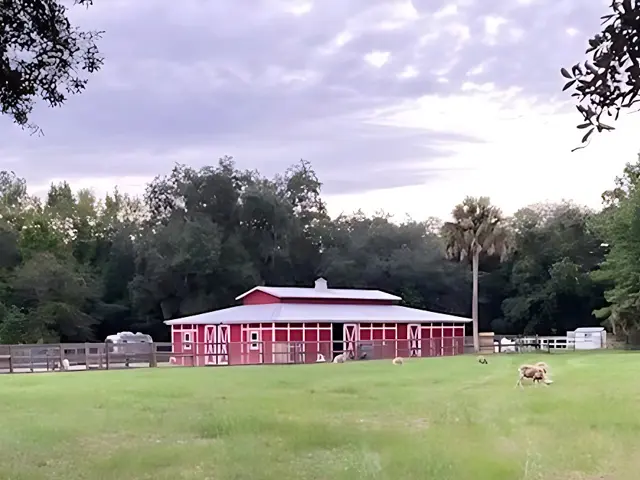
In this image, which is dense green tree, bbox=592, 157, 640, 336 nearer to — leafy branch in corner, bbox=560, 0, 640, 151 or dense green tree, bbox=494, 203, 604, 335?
dense green tree, bbox=494, 203, 604, 335

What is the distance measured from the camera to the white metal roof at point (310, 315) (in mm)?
38500

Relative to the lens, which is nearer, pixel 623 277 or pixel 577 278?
pixel 623 277

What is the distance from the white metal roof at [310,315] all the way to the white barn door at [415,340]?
0.51 m

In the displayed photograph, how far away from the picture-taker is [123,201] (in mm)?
59156

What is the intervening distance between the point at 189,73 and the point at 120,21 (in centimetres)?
883

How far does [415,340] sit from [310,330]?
4.47 m

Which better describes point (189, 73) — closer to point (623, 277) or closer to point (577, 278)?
point (623, 277)

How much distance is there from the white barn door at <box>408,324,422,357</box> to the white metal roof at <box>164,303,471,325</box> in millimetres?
510

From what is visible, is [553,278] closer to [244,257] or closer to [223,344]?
[244,257]

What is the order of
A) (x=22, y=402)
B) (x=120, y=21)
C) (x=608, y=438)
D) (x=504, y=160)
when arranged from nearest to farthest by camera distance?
(x=120, y=21)
(x=608, y=438)
(x=22, y=402)
(x=504, y=160)

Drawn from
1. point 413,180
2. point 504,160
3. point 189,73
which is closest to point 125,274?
point 413,180

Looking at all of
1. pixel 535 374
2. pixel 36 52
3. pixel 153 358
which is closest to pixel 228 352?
pixel 153 358

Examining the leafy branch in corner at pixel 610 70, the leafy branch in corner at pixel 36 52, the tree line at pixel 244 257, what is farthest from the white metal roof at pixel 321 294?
the leafy branch in corner at pixel 610 70

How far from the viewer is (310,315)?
39.4m
